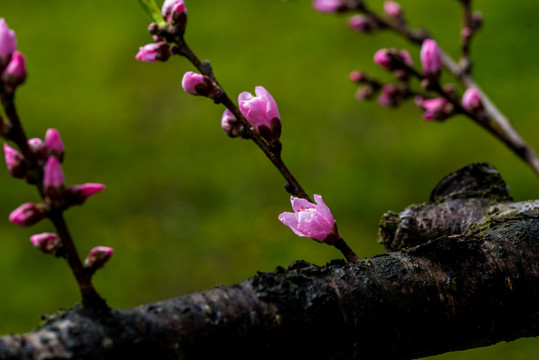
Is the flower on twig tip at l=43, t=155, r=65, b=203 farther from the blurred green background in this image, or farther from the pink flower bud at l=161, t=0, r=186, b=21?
the blurred green background

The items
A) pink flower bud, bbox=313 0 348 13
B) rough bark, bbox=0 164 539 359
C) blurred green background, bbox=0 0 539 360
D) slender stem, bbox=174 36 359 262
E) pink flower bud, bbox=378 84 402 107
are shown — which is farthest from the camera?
blurred green background, bbox=0 0 539 360

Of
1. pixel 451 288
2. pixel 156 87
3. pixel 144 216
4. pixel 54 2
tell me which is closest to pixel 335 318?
pixel 451 288

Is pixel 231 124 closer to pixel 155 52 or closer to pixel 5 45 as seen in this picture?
pixel 155 52

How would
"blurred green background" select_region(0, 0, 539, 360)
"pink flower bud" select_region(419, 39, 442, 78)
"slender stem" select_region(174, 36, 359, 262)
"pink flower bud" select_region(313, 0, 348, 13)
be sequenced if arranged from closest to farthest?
"slender stem" select_region(174, 36, 359, 262)
"pink flower bud" select_region(419, 39, 442, 78)
"pink flower bud" select_region(313, 0, 348, 13)
"blurred green background" select_region(0, 0, 539, 360)

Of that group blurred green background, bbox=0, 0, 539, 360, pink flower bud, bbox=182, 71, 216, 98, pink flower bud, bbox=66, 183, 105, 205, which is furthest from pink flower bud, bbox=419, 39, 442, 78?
blurred green background, bbox=0, 0, 539, 360

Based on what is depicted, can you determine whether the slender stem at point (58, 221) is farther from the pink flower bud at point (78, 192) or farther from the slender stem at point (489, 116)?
the slender stem at point (489, 116)

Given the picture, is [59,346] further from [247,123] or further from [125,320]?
[247,123]
